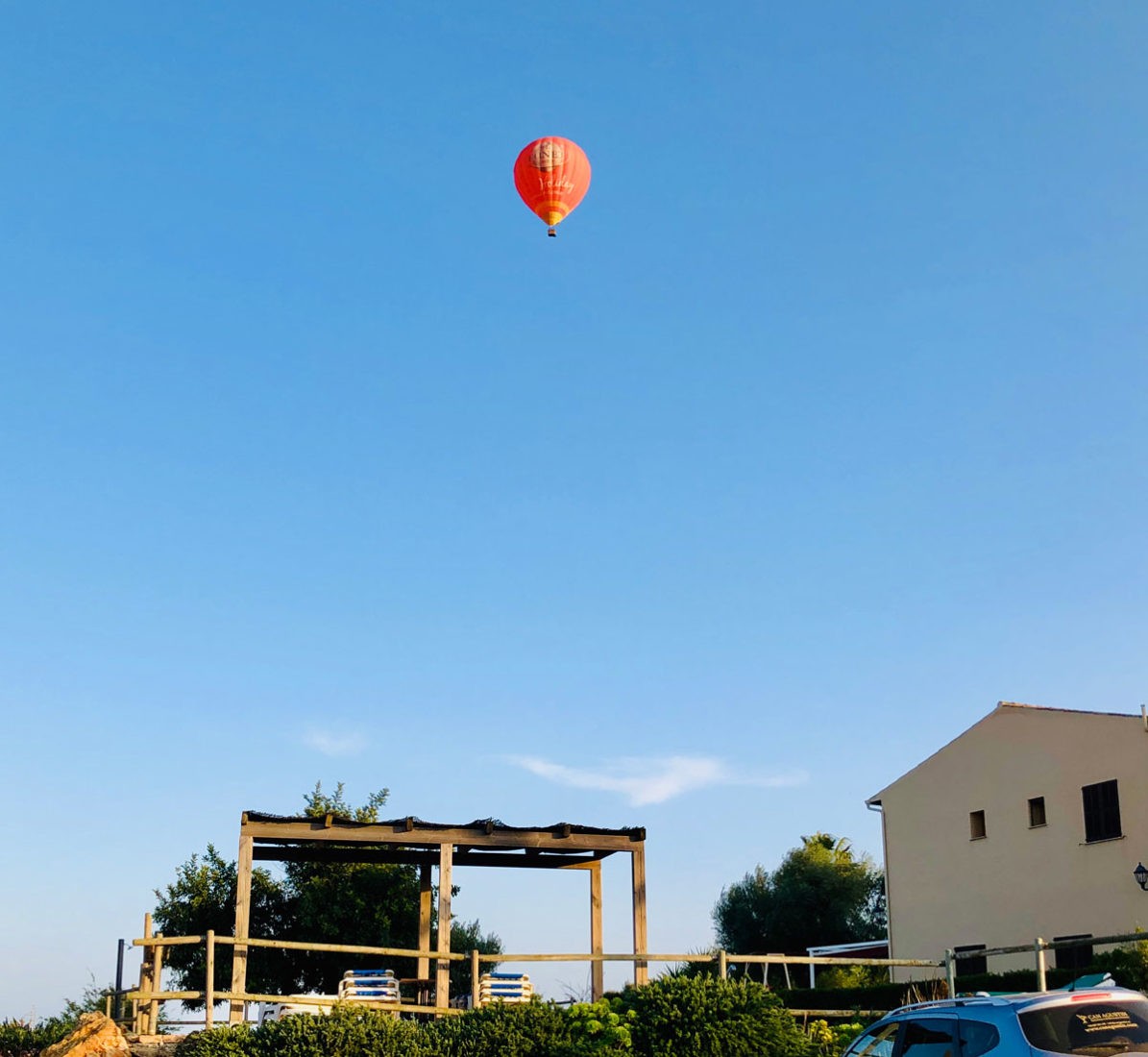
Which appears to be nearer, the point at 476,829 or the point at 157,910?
the point at 476,829

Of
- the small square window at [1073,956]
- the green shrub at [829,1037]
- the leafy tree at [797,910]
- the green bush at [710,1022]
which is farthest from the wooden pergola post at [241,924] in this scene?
the leafy tree at [797,910]

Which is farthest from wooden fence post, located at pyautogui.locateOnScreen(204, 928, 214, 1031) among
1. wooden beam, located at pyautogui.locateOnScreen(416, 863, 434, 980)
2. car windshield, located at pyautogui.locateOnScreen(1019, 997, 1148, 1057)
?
car windshield, located at pyautogui.locateOnScreen(1019, 997, 1148, 1057)

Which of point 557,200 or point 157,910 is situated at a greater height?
point 557,200

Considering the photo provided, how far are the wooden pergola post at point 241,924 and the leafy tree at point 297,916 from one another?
732 centimetres

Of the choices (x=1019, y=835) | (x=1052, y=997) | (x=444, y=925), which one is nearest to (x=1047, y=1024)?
(x=1052, y=997)

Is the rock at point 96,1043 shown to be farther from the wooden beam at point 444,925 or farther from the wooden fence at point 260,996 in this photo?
the wooden beam at point 444,925

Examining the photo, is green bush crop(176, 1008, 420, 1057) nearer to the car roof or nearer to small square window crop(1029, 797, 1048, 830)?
the car roof

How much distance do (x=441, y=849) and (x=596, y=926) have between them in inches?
121

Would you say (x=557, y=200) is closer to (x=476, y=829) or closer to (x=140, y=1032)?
(x=476, y=829)

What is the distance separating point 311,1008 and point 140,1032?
7.50 ft

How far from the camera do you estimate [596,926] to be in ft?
75.8

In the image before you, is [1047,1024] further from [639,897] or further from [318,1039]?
[639,897]

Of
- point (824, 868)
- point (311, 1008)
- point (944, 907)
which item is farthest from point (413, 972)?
point (824, 868)

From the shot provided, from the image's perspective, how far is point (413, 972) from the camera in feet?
87.4
